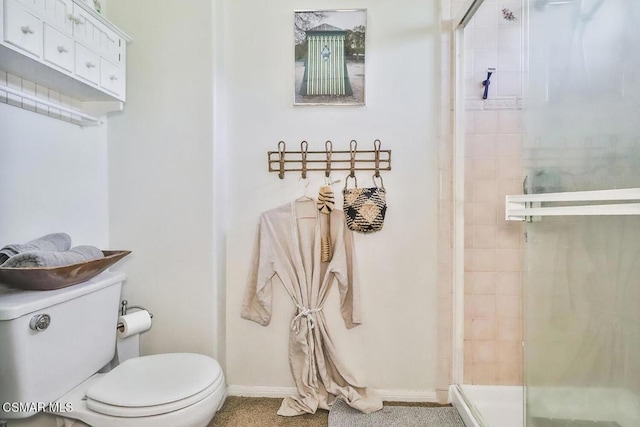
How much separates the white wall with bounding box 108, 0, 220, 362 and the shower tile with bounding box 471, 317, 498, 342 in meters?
1.40

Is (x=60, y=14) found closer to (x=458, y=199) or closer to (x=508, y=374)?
(x=458, y=199)

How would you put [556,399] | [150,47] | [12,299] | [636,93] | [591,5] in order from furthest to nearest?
[150,47]
[12,299]
[556,399]
[591,5]
[636,93]

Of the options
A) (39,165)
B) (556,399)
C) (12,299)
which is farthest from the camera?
(39,165)

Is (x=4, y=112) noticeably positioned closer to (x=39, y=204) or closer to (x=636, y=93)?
(x=39, y=204)

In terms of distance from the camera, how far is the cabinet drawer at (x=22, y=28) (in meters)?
1.13

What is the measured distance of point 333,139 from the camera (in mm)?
2025

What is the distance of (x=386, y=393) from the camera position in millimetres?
2002

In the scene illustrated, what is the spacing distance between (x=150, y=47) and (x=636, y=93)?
2026 mm

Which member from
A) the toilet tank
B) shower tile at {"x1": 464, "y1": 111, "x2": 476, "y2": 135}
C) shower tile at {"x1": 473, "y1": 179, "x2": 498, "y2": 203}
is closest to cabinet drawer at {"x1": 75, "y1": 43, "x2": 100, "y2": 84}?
the toilet tank

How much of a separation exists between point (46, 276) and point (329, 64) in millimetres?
1603

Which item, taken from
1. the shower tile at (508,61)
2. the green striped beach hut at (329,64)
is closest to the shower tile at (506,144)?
the shower tile at (508,61)

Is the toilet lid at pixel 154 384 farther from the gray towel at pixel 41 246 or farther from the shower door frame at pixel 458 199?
the shower door frame at pixel 458 199

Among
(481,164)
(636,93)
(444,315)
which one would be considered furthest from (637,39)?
(444,315)

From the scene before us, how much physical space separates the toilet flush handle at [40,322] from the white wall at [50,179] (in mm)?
349
